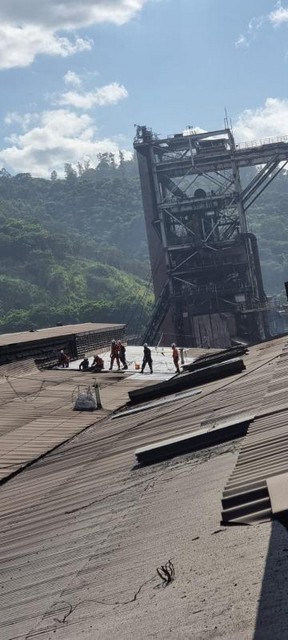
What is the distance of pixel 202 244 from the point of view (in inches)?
2694

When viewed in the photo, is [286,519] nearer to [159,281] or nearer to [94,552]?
[94,552]

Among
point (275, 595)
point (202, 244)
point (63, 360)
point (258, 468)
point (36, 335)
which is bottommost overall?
point (63, 360)

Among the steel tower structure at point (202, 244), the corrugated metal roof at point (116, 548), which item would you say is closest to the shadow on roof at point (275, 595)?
the corrugated metal roof at point (116, 548)

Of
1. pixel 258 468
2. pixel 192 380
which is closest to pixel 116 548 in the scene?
pixel 258 468

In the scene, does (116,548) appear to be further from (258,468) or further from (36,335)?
(36,335)

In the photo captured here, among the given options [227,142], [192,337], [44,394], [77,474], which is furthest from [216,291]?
[77,474]

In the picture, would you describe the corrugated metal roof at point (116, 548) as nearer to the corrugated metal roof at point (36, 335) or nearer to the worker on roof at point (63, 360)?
the corrugated metal roof at point (36, 335)

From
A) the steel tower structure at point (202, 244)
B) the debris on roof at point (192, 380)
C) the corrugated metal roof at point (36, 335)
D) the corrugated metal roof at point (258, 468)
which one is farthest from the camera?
the steel tower structure at point (202, 244)

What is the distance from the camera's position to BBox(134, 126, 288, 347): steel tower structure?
6662 cm

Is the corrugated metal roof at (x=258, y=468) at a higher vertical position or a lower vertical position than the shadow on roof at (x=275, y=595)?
higher

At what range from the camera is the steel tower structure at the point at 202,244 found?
219 ft

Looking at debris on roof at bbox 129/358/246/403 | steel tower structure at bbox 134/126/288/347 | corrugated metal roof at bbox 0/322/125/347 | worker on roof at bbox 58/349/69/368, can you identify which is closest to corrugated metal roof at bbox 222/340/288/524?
debris on roof at bbox 129/358/246/403

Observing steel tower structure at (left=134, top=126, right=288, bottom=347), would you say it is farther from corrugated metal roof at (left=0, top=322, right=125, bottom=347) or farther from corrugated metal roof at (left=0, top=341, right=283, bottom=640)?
corrugated metal roof at (left=0, top=341, right=283, bottom=640)

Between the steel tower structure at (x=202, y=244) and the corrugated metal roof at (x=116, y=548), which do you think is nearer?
the corrugated metal roof at (x=116, y=548)
